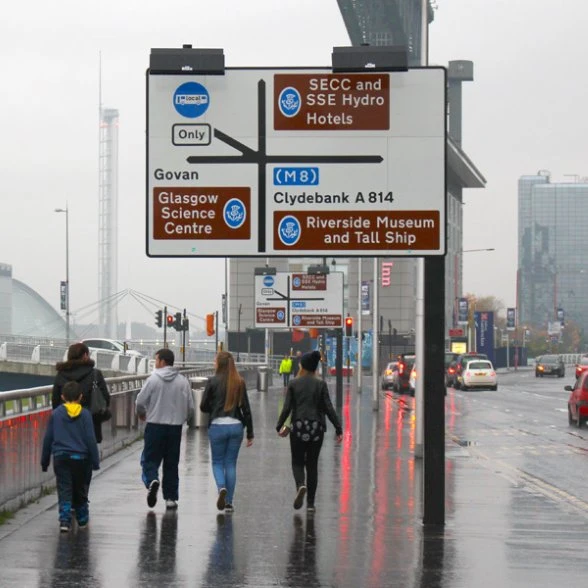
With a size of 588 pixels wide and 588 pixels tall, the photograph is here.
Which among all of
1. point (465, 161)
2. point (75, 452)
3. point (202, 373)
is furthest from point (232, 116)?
point (465, 161)

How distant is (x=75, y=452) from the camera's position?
12.5 meters

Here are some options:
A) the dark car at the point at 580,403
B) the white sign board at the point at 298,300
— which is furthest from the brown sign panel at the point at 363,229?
the white sign board at the point at 298,300

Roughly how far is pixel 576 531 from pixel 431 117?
4.24 metres

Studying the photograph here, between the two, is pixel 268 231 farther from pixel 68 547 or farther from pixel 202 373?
pixel 202 373

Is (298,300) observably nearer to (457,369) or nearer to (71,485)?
(457,369)

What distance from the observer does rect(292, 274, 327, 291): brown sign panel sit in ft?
170

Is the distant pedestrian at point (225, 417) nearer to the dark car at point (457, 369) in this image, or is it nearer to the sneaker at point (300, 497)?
the sneaker at point (300, 497)

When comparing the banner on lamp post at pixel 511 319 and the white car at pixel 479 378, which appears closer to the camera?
the white car at pixel 479 378

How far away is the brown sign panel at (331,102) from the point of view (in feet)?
43.5

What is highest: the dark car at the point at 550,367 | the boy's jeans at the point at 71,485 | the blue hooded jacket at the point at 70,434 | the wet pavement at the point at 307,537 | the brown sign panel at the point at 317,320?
the brown sign panel at the point at 317,320

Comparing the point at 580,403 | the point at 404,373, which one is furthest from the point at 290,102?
the point at 404,373

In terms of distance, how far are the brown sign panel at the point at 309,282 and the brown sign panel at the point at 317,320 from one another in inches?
45.4

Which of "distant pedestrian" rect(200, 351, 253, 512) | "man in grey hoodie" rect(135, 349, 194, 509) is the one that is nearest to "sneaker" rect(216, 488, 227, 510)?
"distant pedestrian" rect(200, 351, 253, 512)

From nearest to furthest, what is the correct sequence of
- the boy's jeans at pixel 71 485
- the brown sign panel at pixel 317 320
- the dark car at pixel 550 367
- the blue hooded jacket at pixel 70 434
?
the boy's jeans at pixel 71 485
the blue hooded jacket at pixel 70 434
the brown sign panel at pixel 317 320
the dark car at pixel 550 367
